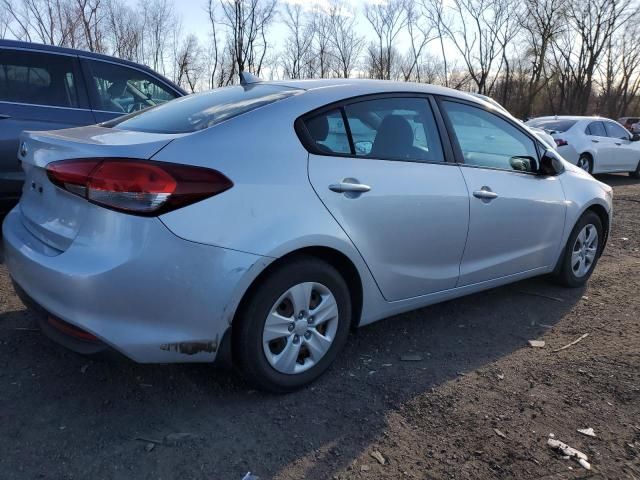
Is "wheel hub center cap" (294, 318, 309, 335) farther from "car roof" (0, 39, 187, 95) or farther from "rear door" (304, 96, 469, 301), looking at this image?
"car roof" (0, 39, 187, 95)

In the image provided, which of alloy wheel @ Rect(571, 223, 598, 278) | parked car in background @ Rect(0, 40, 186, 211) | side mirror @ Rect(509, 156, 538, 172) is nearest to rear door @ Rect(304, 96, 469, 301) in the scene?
side mirror @ Rect(509, 156, 538, 172)

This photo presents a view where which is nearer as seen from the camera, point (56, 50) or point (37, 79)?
point (37, 79)

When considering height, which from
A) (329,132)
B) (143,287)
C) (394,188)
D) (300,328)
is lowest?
(300,328)

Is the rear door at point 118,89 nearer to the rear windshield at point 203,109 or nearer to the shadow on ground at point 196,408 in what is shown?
the rear windshield at point 203,109

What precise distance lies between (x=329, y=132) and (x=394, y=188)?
0.46 m

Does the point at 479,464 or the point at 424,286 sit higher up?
the point at 424,286

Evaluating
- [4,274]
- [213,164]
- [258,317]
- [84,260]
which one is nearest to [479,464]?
[258,317]

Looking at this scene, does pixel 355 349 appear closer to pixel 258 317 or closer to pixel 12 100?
pixel 258 317

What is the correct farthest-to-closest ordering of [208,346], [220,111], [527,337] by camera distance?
[527,337] → [220,111] → [208,346]

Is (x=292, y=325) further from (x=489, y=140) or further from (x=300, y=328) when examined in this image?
(x=489, y=140)

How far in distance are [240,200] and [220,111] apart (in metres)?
0.64

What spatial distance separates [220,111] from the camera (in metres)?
2.81

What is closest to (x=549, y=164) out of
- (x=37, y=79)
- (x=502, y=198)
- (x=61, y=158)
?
(x=502, y=198)

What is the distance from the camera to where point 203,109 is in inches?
116
